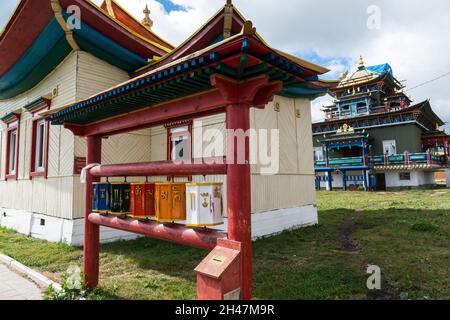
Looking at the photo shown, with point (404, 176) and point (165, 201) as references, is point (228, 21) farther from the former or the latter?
point (404, 176)

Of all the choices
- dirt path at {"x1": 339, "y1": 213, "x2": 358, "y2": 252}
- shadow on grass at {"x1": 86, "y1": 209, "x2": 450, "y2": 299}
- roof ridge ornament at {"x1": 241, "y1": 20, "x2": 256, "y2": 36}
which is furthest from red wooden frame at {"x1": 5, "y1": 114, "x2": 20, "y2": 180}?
dirt path at {"x1": 339, "y1": 213, "x2": 358, "y2": 252}

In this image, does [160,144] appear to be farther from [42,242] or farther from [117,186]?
[117,186]

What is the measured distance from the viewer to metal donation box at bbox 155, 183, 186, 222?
144 inches

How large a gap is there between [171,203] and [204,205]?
0.61m

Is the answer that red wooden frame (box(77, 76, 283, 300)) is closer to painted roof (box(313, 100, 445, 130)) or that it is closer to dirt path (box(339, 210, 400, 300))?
dirt path (box(339, 210, 400, 300))

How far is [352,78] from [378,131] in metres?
8.08

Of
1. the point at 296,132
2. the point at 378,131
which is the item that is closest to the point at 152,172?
the point at 296,132

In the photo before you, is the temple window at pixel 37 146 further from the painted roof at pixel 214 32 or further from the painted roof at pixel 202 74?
the painted roof at pixel 202 74

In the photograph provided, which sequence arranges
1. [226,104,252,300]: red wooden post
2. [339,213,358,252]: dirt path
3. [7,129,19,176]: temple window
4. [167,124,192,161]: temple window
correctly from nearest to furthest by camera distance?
[226,104,252,300]: red wooden post → [339,213,358,252]: dirt path → [167,124,192,161]: temple window → [7,129,19,176]: temple window

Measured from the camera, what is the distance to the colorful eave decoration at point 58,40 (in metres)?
7.44

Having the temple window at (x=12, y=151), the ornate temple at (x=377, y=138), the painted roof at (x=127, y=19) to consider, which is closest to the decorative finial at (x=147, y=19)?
the painted roof at (x=127, y=19)

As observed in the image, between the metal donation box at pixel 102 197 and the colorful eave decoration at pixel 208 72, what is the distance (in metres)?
1.31

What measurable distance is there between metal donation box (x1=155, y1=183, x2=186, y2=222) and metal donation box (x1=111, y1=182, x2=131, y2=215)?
1003mm

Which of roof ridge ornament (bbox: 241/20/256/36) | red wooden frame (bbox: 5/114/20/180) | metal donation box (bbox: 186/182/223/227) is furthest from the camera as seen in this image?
red wooden frame (bbox: 5/114/20/180)
